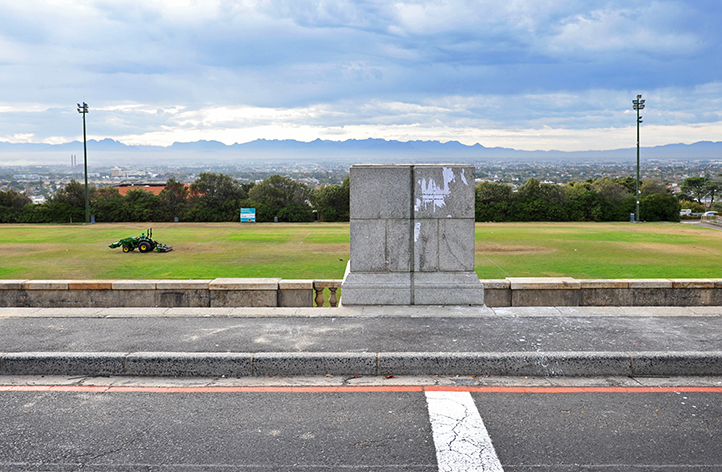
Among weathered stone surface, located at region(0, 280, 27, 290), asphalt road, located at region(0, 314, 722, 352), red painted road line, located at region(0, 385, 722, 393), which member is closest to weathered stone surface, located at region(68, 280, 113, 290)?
weathered stone surface, located at region(0, 280, 27, 290)

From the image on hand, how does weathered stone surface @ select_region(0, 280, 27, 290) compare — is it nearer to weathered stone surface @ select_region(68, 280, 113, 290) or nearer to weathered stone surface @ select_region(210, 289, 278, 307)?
weathered stone surface @ select_region(68, 280, 113, 290)

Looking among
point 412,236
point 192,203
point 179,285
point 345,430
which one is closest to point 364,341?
point 345,430

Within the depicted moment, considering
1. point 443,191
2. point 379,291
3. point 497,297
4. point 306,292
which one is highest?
point 443,191

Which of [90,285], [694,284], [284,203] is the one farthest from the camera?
[284,203]

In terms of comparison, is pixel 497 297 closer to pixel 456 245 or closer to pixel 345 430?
pixel 456 245

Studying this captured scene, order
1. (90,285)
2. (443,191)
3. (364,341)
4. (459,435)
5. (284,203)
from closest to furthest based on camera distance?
(459,435)
(364,341)
(443,191)
(90,285)
(284,203)

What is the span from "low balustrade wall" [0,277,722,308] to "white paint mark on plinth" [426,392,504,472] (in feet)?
16.8

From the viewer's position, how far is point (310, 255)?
29.0m

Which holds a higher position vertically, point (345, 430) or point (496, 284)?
point (496, 284)

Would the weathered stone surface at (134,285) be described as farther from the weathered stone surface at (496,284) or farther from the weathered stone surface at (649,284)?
the weathered stone surface at (649,284)

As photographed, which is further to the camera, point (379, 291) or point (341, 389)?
point (379, 291)

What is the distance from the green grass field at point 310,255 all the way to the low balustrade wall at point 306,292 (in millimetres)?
9899

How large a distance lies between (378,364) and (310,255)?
22618mm

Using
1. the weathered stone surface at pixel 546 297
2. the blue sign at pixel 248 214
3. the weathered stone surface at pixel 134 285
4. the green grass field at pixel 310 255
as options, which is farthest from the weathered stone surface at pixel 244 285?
the blue sign at pixel 248 214
